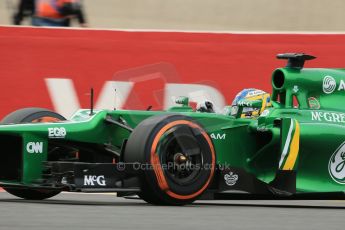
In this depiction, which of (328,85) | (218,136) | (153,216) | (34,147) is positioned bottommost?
(153,216)

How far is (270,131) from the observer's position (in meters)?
9.55

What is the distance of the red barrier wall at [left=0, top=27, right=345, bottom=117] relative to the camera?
12.6m

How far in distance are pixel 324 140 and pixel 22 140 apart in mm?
2951

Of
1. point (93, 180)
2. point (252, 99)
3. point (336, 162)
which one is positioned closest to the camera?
point (93, 180)

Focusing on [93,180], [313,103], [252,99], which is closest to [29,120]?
[93,180]

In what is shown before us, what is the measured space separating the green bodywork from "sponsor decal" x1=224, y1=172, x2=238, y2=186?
12cm

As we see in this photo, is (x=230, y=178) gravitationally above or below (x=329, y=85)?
below

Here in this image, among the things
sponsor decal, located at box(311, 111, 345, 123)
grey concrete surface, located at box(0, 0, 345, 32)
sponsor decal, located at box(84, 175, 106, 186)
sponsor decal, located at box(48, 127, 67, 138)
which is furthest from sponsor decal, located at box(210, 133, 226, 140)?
grey concrete surface, located at box(0, 0, 345, 32)

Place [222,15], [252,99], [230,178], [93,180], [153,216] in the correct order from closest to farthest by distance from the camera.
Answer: [153,216] < [93,180] < [230,178] < [252,99] < [222,15]

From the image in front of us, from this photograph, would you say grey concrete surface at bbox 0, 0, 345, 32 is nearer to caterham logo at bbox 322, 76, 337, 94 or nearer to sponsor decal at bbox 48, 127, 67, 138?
caterham logo at bbox 322, 76, 337, 94

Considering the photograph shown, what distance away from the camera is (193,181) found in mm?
8875

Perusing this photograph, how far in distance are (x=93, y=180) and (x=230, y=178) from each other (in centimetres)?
140

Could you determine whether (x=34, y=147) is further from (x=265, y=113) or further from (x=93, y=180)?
Answer: (x=265, y=113)

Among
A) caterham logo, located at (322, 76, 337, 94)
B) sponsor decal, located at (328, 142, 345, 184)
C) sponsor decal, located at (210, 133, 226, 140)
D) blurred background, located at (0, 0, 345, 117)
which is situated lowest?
sponsor decal, located at (328, 142, 345, 184)
